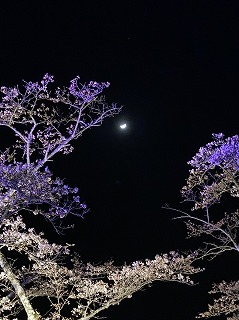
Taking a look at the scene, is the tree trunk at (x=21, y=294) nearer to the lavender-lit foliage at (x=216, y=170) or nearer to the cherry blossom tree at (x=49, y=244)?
the cherry blossom tree at (x=49, y=244)

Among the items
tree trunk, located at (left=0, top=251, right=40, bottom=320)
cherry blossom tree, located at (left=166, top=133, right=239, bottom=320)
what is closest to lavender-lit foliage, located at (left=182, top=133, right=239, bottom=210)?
cherry blossom tree, located at (left=166, top=133, right=239, bottom=320)

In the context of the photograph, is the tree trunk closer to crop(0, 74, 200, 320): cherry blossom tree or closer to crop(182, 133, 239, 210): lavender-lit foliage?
crop(0, 74, 200, 320): cherry blossom tree

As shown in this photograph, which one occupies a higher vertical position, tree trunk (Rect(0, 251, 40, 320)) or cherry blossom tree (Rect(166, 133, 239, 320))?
cherry blossom tree (Rect(166, 133, 239, 320))

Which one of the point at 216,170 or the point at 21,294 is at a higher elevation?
the point at 216,170

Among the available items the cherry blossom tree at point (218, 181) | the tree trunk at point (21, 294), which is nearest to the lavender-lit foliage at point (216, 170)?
the cherry blossom tree at point (218, 181)

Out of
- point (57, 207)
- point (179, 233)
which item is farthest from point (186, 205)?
point (57, 207)

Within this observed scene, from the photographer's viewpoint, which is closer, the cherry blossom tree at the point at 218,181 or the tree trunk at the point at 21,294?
the tree trunk at the point at 21,294

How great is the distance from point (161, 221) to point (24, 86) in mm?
22211

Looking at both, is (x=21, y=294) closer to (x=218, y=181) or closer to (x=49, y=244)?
(x=49, y=244)

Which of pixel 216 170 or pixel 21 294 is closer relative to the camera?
pixel 21 294

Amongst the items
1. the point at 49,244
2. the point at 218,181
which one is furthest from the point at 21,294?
the point at 218,181

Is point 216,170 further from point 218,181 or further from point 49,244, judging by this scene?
point 49,244

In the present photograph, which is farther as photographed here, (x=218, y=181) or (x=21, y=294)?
(x=218, y=181)

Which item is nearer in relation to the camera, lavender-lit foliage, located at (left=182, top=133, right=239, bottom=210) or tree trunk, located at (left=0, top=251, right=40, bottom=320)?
tree trunk, located at (left=0, top=251, right=40, bottom=320)
